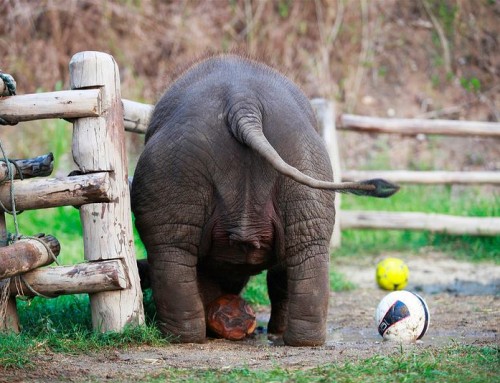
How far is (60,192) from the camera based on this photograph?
477 centimetres

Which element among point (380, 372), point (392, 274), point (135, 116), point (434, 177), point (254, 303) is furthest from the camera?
point (434, 177)

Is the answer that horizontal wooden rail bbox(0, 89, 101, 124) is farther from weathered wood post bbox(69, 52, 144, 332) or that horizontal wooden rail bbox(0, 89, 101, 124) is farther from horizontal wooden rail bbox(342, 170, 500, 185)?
horizontal wooden rail bbox(342, 170, 500, 185)

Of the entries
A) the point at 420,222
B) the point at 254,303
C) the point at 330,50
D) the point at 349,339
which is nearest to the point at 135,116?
the point at 254,303

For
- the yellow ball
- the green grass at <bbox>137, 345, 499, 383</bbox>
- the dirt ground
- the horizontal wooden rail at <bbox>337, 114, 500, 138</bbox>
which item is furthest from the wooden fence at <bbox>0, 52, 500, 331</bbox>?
the horizontal wooden rail at <bbox>337, 114, 500, 138</bbox>

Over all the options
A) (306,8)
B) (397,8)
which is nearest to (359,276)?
(306,8)

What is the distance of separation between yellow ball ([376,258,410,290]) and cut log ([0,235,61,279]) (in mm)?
3140

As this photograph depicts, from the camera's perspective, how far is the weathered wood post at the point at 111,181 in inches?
191

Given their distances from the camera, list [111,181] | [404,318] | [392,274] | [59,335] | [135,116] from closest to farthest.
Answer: [59,335] → [111,181] → [404,318] → [135,116] → [392,274]

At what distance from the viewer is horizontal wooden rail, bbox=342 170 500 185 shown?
9484 millimetres

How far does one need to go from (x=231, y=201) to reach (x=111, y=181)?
692 millimetres

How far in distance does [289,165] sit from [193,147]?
58cm

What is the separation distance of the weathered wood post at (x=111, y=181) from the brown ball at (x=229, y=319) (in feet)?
2.04

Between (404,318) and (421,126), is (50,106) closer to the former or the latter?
(404,318)

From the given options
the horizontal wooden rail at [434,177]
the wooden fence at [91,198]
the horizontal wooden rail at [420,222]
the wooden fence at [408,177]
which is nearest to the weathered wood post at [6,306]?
the wooden fence at [91,198]
